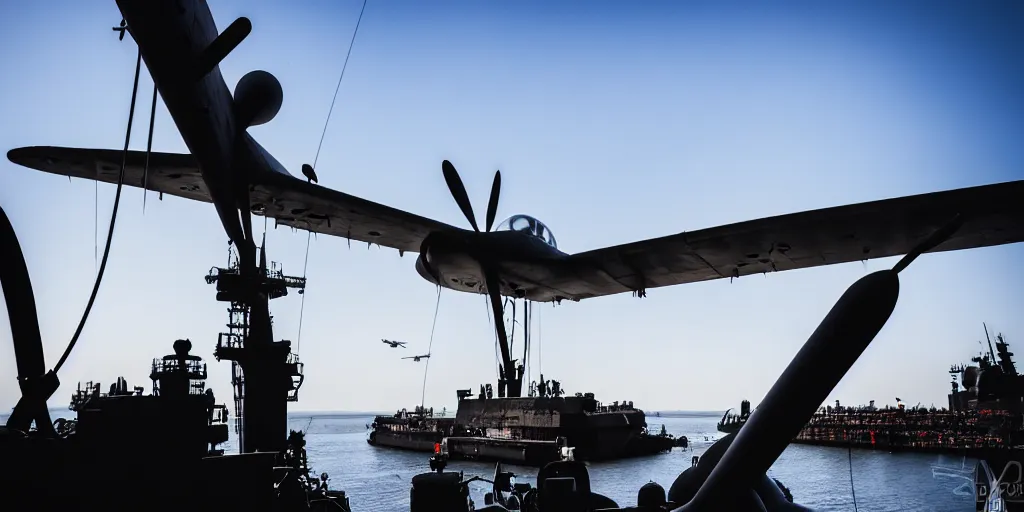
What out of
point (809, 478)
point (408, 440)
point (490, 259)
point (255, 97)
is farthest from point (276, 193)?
point (408, 440)

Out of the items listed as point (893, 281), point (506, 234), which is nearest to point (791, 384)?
point (893, 281)

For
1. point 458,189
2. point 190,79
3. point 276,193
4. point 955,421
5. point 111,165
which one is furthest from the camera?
point 955,421

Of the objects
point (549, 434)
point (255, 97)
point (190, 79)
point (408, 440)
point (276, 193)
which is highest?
point (255, 97)

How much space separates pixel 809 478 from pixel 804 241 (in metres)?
31.8

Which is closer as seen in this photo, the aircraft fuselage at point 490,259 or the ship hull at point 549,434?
the aircraft fuselage at point 490,259

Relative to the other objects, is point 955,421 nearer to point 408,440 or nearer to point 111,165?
point 408,440

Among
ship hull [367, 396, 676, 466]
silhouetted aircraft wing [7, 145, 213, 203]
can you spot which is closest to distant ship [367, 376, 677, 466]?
ship hull [367, 396, 676, 466]

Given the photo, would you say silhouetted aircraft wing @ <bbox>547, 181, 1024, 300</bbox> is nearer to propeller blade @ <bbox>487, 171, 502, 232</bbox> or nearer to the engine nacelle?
propeller blade @ <bbox>487, 171, 502, 232</bbox>

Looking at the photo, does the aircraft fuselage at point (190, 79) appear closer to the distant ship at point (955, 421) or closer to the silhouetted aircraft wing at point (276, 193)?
the silhouetted aircraft wing at point (276, 193)

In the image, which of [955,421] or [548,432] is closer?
[548,432]

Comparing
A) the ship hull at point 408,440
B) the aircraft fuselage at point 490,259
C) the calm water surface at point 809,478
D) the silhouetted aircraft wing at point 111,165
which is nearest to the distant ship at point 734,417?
the calm water surface at point 809,478

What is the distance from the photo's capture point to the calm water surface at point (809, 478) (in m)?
32.6

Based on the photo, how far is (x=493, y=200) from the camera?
2467 centimetres

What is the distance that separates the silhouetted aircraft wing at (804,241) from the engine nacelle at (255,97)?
45.3 ft
